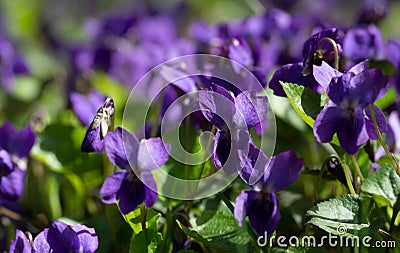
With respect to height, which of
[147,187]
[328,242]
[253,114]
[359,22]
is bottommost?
[328,242]

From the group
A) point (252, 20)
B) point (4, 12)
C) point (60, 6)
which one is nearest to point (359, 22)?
point (252, 20)

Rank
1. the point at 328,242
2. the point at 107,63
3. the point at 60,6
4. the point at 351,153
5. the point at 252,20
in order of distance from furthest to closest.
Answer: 1. the point at 60,6
2. the point at 107,63
3. the point at 252,20
4. the point at 328,242
5. the point at 351,153

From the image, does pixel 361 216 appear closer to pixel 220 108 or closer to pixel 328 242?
pixel 328 242

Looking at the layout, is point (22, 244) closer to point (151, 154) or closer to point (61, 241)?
point (61, 241)

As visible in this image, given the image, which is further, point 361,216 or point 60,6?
point 60,6

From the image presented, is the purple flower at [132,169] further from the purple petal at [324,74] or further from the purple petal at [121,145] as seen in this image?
the purple petal at [324,74]

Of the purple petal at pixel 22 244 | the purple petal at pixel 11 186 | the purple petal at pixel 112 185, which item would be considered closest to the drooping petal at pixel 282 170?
the purple petal at pixel 112 185

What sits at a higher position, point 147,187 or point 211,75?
point 211,75
